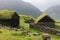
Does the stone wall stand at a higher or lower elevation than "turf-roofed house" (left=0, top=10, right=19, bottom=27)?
lower

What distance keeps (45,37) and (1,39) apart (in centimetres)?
476

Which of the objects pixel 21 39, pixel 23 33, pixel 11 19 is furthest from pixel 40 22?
pixel 21 39

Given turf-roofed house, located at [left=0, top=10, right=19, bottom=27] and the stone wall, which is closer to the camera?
the stone wall

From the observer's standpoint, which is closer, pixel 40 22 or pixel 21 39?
pixel 21 39

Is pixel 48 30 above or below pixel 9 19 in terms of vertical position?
below

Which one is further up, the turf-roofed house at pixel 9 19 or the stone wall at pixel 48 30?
the turf-roofed house at pixel 9 19

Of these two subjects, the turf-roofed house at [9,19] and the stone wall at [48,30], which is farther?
the turf-roofed house at [9,19]

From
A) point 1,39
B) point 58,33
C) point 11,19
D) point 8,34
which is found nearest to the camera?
point 1,39

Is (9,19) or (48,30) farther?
(9,19)

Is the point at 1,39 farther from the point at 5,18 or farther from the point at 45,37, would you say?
the point at 5,18

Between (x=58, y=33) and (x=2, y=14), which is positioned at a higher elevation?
(x=2, y=14)

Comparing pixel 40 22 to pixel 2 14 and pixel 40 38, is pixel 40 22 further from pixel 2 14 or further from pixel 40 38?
pixel 40 38

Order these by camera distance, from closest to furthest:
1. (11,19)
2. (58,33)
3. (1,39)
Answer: (1,39)
(58,33)
(11,19)

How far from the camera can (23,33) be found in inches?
1253
